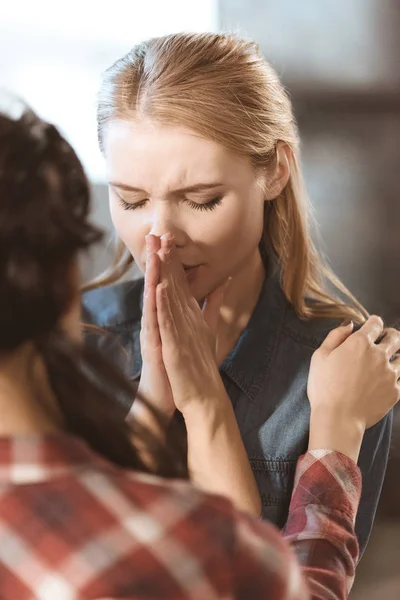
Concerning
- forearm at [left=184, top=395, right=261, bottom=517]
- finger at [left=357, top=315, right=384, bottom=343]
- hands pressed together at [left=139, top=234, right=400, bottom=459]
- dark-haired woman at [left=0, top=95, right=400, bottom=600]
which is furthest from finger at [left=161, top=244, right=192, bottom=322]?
dark-haired woman at [left=0, top=95, right=400, bottom=600]

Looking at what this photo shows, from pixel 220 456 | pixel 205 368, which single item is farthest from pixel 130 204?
pixel 220 456

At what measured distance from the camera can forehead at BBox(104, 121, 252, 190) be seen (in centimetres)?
106

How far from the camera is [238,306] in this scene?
4.00 feet

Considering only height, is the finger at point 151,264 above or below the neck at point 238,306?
above

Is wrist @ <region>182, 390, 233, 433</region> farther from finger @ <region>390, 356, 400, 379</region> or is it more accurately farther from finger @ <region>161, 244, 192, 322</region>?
finger @ <region>390, 356, 400, 379</region>

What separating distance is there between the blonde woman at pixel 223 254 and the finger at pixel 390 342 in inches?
3.0

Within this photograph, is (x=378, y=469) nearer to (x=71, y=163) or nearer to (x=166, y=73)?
(x=166, y=73)

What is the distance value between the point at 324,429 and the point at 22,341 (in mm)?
517

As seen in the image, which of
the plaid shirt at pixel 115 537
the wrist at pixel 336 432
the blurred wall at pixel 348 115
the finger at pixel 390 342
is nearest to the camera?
the plaid shirt at pixel 115 537

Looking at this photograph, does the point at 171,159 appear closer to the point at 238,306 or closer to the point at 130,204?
the point at 130,204

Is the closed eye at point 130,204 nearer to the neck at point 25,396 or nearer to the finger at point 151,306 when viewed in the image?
the finger at point 151,306

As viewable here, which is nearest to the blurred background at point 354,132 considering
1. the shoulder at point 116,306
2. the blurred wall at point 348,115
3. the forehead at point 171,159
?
the blurred wall at point 348,115

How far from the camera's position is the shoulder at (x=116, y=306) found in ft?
4.23

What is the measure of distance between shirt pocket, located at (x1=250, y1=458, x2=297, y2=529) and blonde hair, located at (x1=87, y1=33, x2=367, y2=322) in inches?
8.5
